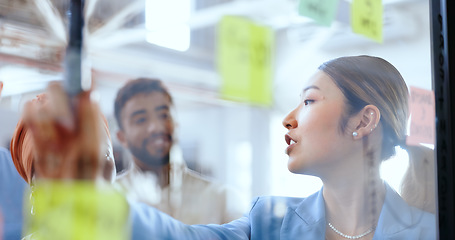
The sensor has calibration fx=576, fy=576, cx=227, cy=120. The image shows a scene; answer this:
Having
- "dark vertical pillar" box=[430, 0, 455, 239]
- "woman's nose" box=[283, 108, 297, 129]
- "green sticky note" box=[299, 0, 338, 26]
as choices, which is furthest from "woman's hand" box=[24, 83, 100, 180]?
"dark vertical pillar" box=[430, 0, 455, 239]

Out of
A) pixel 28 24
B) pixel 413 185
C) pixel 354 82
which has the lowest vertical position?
pixel 413 185

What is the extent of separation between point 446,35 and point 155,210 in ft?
3.63

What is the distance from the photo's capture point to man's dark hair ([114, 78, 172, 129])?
1.04m

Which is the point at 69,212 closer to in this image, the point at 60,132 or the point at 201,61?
the point at 60,132

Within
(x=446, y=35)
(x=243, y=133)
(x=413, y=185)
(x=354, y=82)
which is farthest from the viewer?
(x=446, y=35)

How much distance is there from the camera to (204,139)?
114 cm

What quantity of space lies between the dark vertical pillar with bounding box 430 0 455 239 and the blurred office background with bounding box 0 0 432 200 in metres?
0.19

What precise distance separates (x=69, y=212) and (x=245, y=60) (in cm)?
52

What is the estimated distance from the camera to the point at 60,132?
3.15 feet

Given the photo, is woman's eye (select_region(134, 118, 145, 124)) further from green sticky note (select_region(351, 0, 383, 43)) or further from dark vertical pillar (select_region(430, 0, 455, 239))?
dark vertical pillar (select_region(430, 0, 455, 239))

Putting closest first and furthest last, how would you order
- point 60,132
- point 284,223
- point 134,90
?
point 60,132 → point 134,90 → point 284,223

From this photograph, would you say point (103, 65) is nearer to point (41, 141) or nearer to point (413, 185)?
point (41, 141)

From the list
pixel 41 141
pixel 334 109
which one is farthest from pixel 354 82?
pixel 41 141

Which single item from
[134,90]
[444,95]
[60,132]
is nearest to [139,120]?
[134,90]
